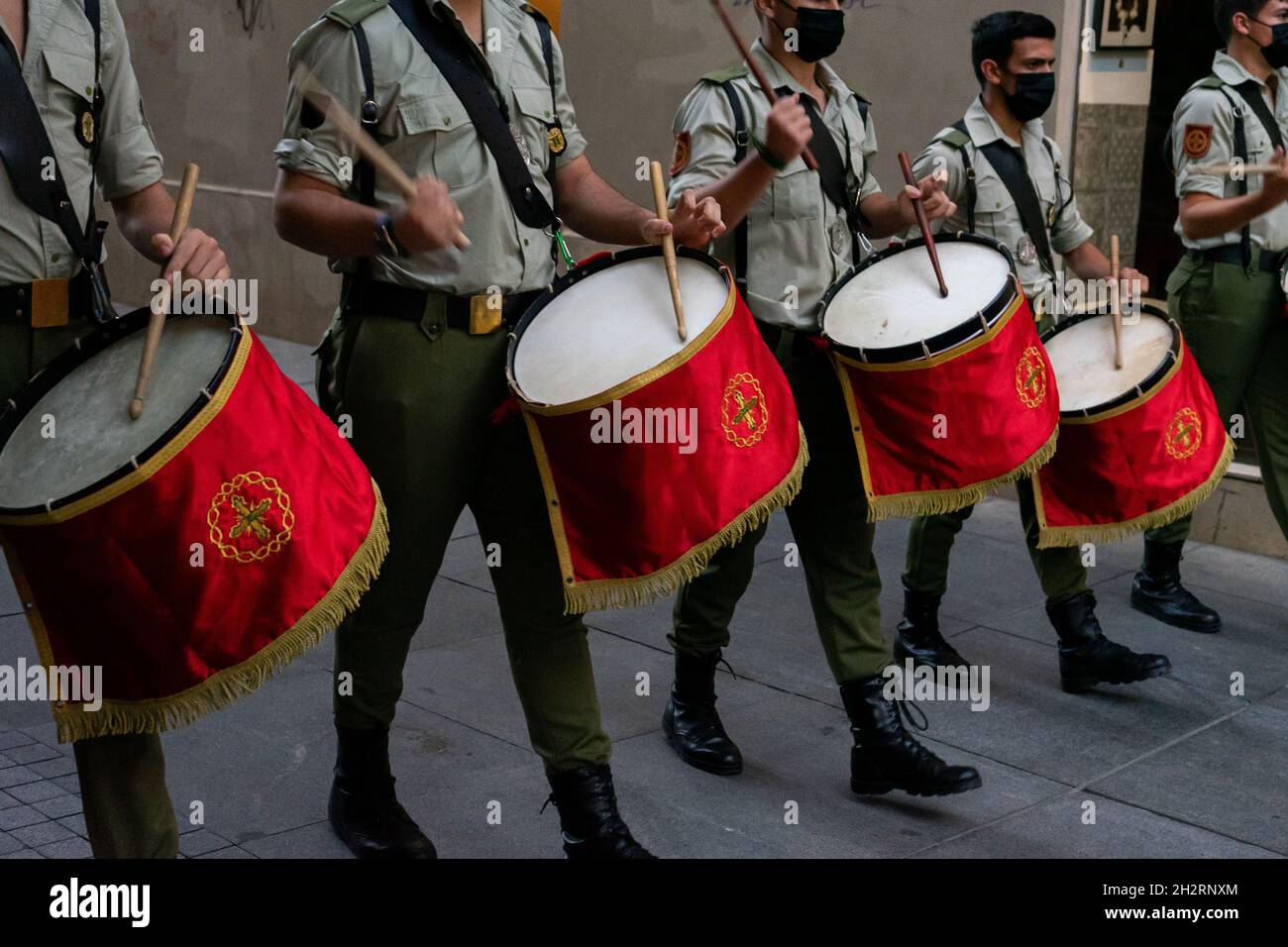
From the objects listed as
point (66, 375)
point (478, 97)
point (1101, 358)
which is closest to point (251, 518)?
point (66, 375)

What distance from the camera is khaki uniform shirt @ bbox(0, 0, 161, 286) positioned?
2.71 meters

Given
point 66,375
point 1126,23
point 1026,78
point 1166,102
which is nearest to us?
point 66,375

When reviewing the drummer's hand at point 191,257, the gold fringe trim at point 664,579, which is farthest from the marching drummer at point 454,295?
A: the drummer's hand at point 191,257

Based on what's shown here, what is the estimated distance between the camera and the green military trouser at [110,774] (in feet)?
9.00

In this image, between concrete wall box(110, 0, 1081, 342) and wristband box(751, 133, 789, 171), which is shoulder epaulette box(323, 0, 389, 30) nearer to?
wristband box(751, 133, 789, 171)

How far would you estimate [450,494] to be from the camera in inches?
130

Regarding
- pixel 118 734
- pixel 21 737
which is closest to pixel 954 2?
pixel 21 737

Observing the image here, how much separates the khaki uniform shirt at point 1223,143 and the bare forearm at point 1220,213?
0.24ft

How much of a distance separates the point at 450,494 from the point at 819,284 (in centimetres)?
117

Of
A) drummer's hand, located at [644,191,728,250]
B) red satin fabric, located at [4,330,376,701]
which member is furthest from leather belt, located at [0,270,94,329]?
drummer's hand, located at [644,191,728,250]

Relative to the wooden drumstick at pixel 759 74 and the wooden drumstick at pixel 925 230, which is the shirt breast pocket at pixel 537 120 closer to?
the wooden drumstick at pixel 759 74

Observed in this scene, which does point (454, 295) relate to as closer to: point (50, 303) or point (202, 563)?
point (50, 303)
